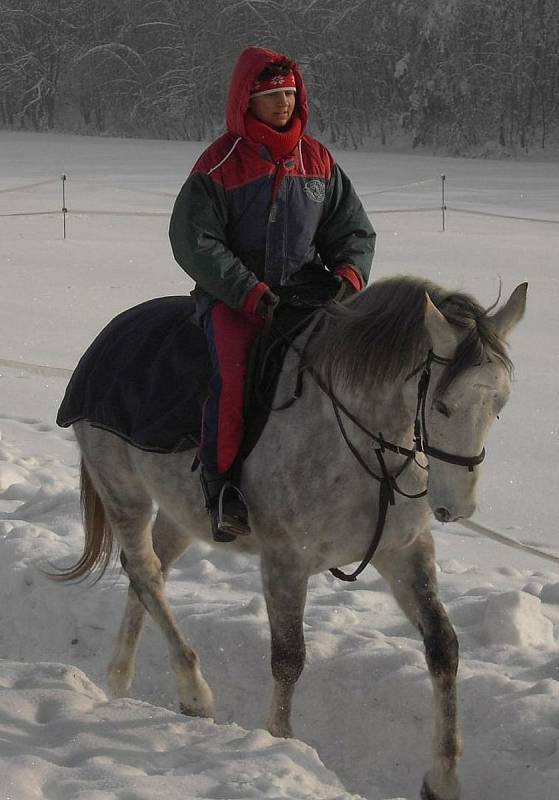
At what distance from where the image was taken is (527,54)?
3719 centimetres

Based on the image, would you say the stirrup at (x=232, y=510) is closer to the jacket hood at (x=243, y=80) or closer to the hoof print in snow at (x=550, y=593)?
the jacket hood at (x=243, y=80)

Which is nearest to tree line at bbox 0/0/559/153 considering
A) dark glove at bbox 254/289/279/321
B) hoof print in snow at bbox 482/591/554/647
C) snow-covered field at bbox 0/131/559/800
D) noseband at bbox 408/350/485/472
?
snow-covered field at bbox 0/131/559/800

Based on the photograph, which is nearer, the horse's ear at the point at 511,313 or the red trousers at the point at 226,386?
the horse's ear at the point at 511,313

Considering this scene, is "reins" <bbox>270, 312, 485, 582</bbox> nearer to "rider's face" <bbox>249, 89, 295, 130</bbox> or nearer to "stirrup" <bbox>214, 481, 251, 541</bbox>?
"stirrup" <bbox>214, 481, 251, 541</bbox>

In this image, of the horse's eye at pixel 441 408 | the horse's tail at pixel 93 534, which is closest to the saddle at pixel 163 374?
the horse's tail at pixel 93 534

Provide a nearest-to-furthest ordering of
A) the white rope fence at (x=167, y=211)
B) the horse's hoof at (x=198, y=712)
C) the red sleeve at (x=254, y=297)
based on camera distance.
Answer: the red sleeve at (x=254, y=297), the horse's hoof at (x=198, y=712), the white rope fence at (x=167, y=211)

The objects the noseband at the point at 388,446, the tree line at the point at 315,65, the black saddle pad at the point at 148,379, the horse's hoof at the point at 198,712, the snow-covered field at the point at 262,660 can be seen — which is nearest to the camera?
the noseband at the point at 388,446

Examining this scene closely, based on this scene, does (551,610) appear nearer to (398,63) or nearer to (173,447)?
(173,447)

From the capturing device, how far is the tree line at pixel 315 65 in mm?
37156

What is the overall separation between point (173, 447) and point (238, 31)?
44018mm

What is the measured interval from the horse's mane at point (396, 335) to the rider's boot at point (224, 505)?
53cm

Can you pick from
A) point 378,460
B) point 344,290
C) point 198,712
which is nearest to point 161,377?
point 344,290

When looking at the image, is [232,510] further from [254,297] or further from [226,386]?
[254,297]

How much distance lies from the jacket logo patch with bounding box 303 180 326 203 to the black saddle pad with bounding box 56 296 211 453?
2.24ft
